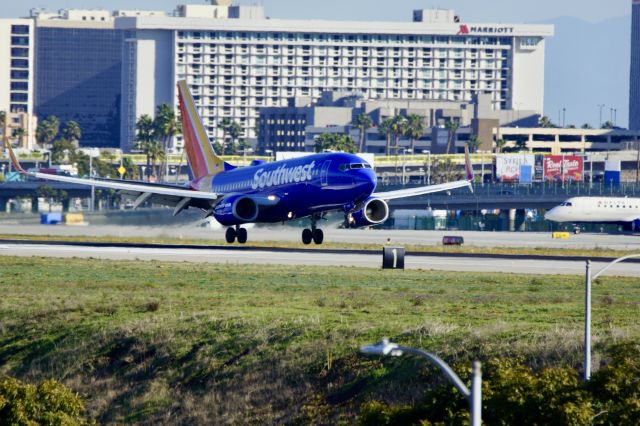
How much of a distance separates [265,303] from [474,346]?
13.0 meters

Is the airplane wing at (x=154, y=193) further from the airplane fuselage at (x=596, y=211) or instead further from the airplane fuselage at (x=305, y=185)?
the airplane fuselage at (x=596, y=211)

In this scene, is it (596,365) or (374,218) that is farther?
(374,218)

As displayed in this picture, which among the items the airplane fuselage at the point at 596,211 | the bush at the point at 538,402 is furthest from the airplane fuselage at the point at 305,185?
the airplane fuselage at the point at 596,211

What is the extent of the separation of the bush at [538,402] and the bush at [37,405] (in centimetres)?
708

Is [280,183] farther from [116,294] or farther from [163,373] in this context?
[163,373]

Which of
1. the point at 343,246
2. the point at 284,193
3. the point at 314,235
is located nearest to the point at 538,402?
the point at 284,193

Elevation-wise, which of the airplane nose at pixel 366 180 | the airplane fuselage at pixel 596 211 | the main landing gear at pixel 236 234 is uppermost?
the airplane nose at pixel 366 180

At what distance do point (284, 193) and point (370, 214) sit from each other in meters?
4.73

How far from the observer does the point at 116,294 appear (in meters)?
52.1

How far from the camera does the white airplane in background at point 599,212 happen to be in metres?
127

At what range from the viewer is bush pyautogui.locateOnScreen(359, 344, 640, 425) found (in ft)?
84.3

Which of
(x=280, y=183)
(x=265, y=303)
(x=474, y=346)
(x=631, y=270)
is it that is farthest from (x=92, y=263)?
(x=474, y=346)

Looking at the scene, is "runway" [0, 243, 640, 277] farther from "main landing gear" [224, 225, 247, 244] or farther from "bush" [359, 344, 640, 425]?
"bush" [359, 344, 640, 425]

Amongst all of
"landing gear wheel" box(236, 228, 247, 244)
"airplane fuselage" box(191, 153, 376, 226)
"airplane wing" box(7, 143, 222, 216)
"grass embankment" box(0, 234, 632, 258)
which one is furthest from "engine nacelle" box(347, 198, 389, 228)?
"grass embankment" box(0, 234, 632, 258)
